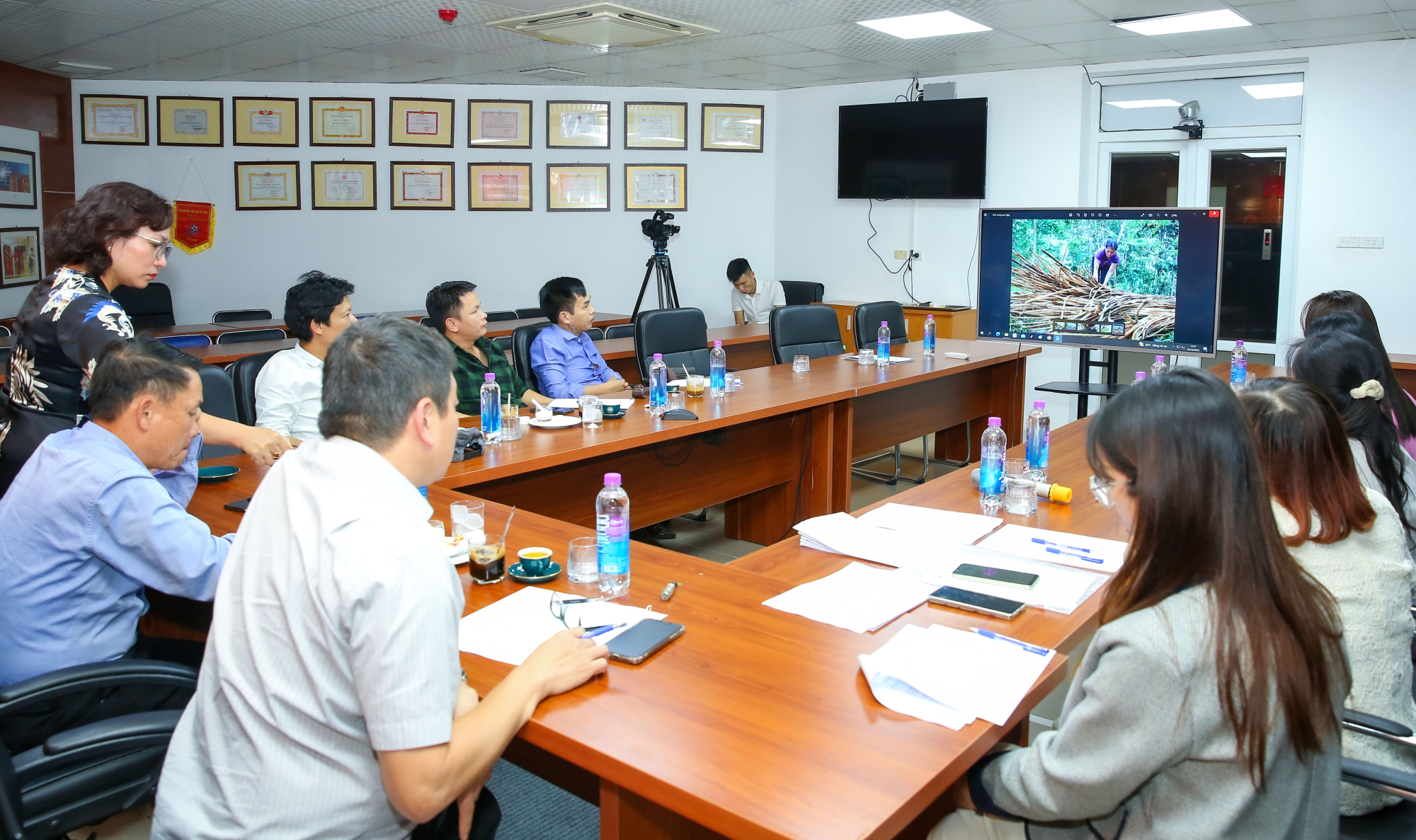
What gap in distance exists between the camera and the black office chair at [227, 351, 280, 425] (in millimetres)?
3143

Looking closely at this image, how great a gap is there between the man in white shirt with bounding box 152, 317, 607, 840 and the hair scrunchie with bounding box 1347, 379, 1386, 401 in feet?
6.80

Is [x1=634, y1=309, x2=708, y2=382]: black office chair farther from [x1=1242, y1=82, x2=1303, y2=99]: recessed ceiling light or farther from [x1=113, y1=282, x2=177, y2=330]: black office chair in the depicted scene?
[x1=1242, y1=82, x2=1303, y2=99]: recessed ceiling light

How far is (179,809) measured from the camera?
1219mm

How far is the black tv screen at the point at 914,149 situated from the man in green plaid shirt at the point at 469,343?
15.5 feet

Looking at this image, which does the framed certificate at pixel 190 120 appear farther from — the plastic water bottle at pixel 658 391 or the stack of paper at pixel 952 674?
the stack of paper at pixel 952 674

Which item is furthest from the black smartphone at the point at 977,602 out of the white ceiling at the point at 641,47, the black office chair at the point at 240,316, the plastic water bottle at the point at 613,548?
the black office chair at the point at 240,316

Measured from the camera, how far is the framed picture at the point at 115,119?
7.16 meters

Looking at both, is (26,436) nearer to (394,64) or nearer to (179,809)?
(179,809)

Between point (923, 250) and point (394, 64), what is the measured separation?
163 inches

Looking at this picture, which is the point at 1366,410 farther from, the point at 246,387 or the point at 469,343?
the point at 246,387

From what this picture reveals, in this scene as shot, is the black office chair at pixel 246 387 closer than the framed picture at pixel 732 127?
Yes

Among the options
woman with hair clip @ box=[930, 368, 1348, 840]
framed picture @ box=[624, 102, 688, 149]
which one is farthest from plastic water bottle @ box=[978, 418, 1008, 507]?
framed picture @ box=[624, 102, 688, 149]

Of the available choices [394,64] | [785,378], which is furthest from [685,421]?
[394,64]

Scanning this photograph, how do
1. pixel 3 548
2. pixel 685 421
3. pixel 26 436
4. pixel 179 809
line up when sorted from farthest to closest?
pixel 685 421
pixel 26 436
pixel 3 548
pixel 179 809
